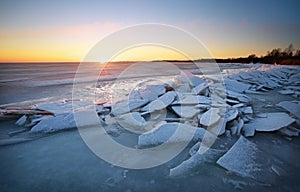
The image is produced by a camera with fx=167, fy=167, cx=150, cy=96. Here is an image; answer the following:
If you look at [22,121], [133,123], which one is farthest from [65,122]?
[133,123]

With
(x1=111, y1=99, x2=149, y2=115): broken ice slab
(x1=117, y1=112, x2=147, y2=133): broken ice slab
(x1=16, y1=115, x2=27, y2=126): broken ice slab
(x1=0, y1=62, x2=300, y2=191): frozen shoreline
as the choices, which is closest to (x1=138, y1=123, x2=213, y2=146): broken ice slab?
(x1=0, y1=62, x2=300, y2=191): frozen shoreline

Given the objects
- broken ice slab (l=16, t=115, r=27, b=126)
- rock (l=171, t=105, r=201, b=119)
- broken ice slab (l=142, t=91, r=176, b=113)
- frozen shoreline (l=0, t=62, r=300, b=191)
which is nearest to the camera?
frozen shoreline (l=0, t=62, r=300, b=191)

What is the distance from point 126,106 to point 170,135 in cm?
195

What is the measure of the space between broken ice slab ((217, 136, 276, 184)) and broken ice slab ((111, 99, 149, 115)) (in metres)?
2.56

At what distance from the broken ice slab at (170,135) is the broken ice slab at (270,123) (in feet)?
3.74

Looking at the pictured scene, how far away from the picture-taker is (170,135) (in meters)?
2.57

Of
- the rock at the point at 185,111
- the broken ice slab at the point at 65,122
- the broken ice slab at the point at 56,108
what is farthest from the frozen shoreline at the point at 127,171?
the broken ice slab at the point at 56,108

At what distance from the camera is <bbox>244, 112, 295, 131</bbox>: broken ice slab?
298 cm

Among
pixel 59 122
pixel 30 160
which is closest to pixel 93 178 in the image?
pixel 30 160

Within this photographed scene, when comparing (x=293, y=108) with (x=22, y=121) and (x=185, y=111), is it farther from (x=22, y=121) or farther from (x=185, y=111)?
(x=22, y=121)

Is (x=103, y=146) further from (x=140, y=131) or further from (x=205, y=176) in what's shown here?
(x=205, y=176)

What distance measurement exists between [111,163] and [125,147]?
1.48ft

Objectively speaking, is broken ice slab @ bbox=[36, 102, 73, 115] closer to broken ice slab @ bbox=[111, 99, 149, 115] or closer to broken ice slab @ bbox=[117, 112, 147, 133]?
broken ice slab @ bbox=[111, 99, 149, 115]

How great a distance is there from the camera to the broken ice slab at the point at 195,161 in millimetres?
1916
